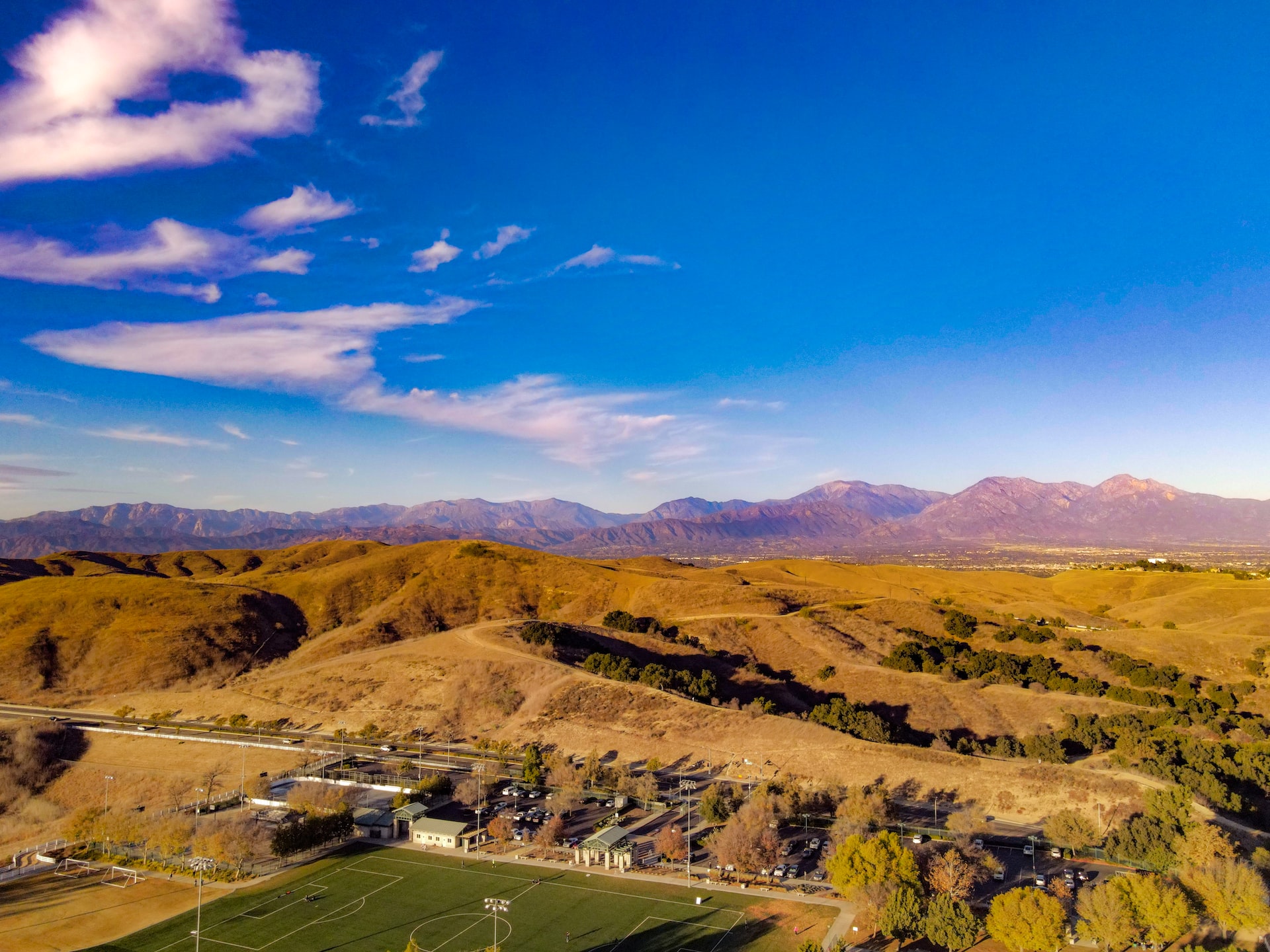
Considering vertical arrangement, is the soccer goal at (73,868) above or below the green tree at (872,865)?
below

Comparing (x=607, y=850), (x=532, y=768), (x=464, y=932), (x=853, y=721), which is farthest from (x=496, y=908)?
(x=853, y=721)

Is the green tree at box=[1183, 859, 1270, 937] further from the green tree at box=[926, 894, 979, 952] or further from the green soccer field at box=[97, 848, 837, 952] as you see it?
the green soccer field at box=[97, 848, 837, 952]

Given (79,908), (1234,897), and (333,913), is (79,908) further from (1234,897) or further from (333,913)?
(1234,897)

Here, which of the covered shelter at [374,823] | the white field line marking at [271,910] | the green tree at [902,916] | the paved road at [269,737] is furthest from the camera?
the paved road at [269,737]

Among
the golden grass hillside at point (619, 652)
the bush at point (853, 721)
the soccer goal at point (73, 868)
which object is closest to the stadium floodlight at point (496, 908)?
the soccer goal at point (73, 868)

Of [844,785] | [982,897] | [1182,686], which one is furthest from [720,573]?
[982,897]

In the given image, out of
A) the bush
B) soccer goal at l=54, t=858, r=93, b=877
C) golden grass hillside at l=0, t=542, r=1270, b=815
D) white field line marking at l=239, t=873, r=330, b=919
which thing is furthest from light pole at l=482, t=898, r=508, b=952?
the bush

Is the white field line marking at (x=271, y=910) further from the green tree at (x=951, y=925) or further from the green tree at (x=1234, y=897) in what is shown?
the green tree at (x=1234, y=897)
